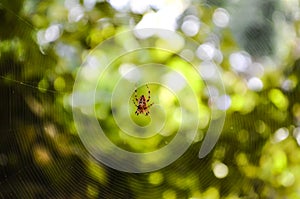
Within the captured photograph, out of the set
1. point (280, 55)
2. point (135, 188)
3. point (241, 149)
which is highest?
point (280, 55)

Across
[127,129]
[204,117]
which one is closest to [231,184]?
[204,117]

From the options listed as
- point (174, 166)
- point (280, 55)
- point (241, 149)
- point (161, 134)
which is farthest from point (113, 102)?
point (280, 55)

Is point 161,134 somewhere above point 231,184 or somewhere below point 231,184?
above

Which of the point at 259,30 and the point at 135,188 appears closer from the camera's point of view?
the point at 259,30

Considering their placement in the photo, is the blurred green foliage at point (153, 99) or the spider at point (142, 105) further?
the spider at point (142, 105)

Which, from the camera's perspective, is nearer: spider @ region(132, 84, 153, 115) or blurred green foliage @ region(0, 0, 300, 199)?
blurred green foliage @ region(0, 0, 300, 199)

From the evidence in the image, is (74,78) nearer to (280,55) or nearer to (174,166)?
(174,166)

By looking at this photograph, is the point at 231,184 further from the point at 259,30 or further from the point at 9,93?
the point at 9,93
